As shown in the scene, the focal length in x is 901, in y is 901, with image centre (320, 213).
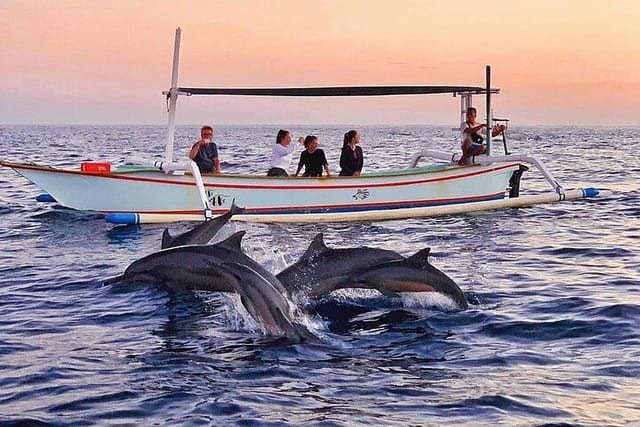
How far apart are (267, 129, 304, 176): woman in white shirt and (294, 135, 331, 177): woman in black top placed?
0.34 meters

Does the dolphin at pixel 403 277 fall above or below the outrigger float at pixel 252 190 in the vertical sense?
below

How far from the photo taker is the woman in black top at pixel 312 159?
2020 centimetres

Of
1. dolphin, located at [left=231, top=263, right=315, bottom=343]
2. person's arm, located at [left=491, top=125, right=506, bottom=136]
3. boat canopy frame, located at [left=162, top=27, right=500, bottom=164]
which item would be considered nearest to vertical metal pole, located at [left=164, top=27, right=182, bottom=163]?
boat canopy frame, located at [left=162, top=27, right=500, bottom=164]

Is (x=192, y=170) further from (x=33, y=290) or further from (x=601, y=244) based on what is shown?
(x=601, y=244)

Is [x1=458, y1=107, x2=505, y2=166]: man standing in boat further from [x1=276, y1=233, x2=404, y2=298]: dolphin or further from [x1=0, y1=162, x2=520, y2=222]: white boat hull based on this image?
[x1=276, y1=233, x2=404, y2=298]: dolphin

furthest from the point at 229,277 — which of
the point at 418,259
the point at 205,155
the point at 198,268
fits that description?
the point at 205,155

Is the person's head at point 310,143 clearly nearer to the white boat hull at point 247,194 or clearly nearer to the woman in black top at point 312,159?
the woman in black top at point 312,159

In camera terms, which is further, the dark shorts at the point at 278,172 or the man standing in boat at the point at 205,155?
the dark shorts at the point at 278,172

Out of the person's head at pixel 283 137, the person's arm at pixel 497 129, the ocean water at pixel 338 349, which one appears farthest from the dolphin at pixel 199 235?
the person's arm at pixel 497 129

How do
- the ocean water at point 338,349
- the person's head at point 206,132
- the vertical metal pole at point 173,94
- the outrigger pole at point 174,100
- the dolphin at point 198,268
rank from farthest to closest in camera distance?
the person's head at point 206,132
the vertical metal pole at point 173,94
the outrigger pole at point 174,100
the dolphin at point 198,268
the ocean water at point 338,349

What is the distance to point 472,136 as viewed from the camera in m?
21.9

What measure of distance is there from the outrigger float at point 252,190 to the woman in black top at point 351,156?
742 mm

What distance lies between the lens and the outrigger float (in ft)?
62.3

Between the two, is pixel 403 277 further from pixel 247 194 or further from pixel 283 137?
pixel 283 137
